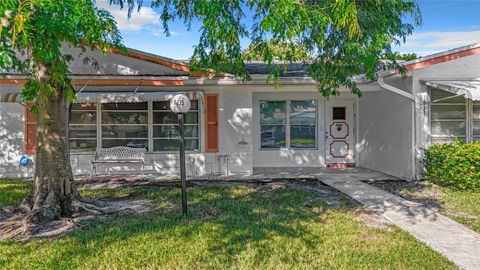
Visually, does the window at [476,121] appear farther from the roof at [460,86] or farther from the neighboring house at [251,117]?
the roof at [460,86]

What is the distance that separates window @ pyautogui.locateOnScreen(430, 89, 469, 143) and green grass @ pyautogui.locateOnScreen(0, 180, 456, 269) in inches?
216

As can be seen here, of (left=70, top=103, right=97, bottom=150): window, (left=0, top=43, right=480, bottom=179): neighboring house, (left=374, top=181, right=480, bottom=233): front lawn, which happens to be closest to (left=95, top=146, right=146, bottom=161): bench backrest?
(left=0, top=43, right=480, bottom=179): neighboring house

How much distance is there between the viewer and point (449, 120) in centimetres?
1108

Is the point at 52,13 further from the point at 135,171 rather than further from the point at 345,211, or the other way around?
the point at 135,171

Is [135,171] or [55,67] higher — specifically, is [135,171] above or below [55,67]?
below

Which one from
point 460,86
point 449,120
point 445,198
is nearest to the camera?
point 445,198

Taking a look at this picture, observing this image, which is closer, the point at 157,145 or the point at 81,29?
the point at 81,29

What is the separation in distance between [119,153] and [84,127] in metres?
1.61

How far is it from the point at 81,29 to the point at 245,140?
817 cm

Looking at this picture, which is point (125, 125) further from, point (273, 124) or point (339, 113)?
point (339, 113)

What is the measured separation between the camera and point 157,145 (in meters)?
12.5

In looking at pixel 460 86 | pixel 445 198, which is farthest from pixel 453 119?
pixel 445 198

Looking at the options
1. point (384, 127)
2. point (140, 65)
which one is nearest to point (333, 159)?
point (384, 127)

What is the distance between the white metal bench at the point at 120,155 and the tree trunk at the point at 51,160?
4.45m
